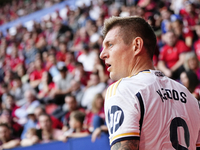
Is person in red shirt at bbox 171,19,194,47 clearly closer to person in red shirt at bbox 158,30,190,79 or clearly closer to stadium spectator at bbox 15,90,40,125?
person in red shirt at bbox 158,30,190,79

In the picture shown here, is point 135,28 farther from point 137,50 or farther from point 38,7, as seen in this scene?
point 38,7

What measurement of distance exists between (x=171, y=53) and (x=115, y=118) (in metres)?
4.78

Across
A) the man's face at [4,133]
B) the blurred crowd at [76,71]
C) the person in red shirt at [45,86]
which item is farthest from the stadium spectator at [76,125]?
the person in red shirt at [45,86]

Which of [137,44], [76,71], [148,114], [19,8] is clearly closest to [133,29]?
[137,44]

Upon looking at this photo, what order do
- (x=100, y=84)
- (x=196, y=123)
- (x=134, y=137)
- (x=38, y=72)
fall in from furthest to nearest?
(x=38, y=72) < (x=100, y=84) < (x=196, y=123) < (x=134, y=137)

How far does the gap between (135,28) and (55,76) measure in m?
6.37

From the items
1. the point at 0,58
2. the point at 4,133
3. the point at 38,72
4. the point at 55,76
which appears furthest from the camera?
the point at 0,58

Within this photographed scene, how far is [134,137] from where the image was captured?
1.08 metres

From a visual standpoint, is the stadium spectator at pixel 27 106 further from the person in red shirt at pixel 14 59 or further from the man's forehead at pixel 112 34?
the man's forehead at pixel 112 34

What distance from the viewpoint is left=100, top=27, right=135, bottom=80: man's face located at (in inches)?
53.9

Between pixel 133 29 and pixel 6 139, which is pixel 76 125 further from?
pixel 133 29

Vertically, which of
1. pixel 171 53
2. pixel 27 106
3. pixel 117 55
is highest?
pixel 117 55

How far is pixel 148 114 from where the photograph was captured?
1.12 m

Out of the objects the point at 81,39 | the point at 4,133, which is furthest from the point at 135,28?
Result: the point at 81,39
